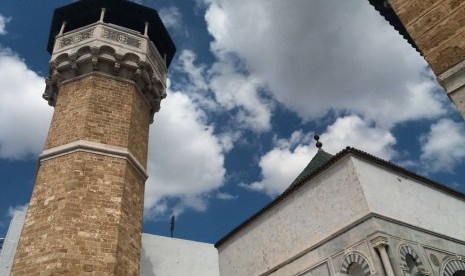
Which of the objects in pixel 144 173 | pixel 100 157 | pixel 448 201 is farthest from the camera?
pixel 448 201

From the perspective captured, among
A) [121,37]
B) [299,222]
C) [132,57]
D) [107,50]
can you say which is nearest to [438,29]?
[299,222]

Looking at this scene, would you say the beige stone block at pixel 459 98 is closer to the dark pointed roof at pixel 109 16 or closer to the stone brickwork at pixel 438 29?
the stone brickwork at pixel 438 29

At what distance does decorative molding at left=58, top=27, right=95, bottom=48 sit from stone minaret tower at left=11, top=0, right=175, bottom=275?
4 cm

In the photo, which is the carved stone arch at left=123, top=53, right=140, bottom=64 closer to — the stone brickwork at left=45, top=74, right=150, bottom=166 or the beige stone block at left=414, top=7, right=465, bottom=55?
the stone brickwork at left=45, top=74, right=150, bottom=166

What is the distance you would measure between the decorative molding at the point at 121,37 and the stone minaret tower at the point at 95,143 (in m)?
0.03

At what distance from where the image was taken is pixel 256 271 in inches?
468

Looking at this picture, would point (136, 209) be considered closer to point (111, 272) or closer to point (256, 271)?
point (111, 272)

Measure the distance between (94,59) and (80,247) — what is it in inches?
200

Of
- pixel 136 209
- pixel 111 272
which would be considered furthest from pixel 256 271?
pixel 111 272

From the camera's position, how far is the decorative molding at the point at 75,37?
11180mm

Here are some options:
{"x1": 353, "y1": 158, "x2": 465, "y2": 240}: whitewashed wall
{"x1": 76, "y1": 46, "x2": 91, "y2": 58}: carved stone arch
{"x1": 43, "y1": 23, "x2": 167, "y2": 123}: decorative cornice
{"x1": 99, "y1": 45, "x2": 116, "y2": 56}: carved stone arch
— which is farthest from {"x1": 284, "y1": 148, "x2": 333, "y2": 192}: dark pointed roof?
{"x1": 76, "y1": 46, "x2": 91, "y2": 58}: carved stone arch

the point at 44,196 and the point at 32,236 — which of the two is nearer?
the point at 32,236

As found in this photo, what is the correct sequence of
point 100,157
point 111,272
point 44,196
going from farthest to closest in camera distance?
point 100,157 < point 44,196 < point 111,272

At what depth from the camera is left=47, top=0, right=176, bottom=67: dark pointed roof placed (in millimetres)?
12203
